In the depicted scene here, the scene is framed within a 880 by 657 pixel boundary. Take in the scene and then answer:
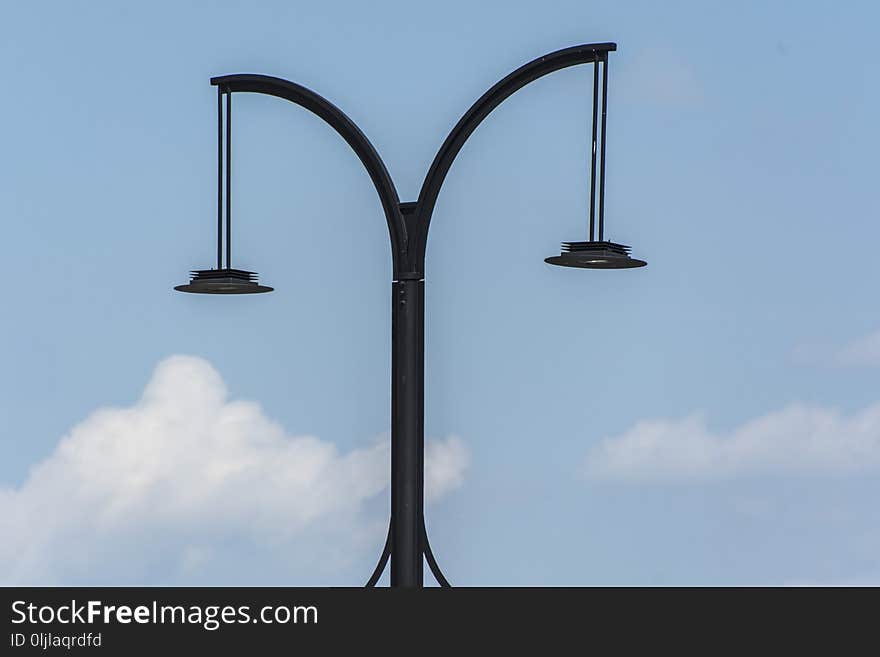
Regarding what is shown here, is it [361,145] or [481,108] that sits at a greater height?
[481,108]

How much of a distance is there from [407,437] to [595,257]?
168 centimetres

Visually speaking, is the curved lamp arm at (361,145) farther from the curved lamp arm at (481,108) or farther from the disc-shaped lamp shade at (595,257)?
the disc-shaped lamp shade at (595,257)

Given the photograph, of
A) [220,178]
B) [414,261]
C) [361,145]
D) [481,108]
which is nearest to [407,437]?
[414,261]

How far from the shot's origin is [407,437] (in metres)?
10.9

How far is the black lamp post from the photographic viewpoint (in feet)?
35.7

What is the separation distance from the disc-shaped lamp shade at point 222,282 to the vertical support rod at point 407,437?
121 cm

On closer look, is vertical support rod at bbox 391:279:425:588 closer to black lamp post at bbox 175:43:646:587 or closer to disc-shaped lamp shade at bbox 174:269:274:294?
black lamp post at bbox 175:43:646:587

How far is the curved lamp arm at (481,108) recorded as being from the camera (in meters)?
10.9

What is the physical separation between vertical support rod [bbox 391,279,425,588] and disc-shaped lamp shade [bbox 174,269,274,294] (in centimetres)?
121

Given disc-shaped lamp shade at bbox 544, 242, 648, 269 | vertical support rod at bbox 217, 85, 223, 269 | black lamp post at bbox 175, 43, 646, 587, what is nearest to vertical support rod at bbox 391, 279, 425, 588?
black lamp post at bbox 175, 43, 646, 587
